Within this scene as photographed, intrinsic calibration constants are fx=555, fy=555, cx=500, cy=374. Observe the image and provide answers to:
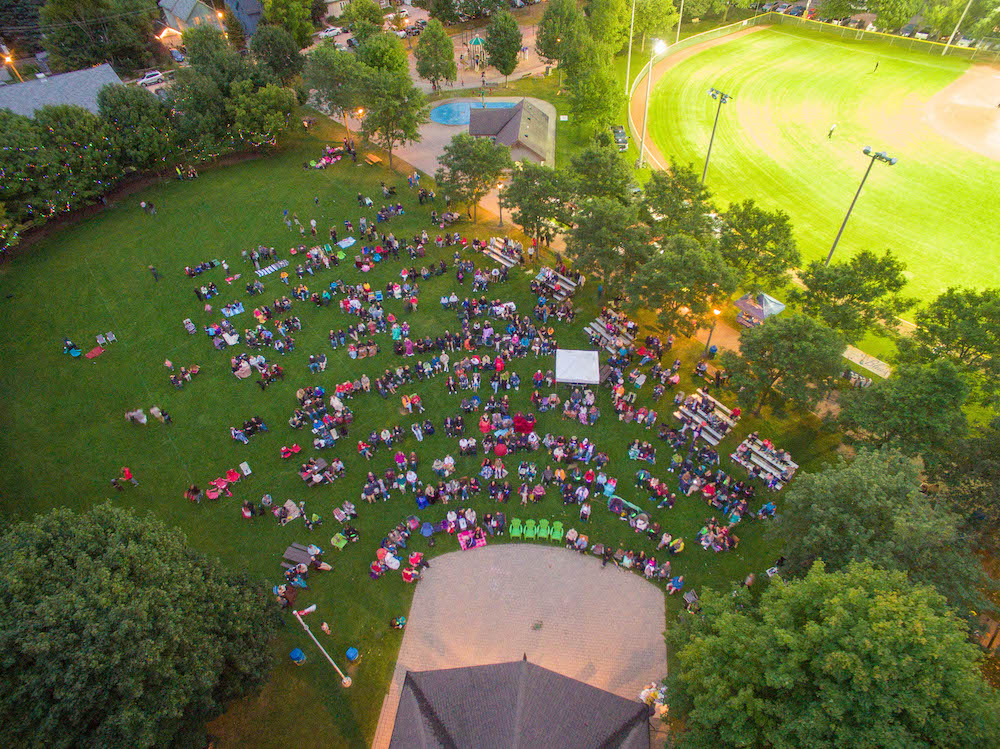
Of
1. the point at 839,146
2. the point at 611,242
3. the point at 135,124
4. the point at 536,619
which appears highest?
the point at 135,124

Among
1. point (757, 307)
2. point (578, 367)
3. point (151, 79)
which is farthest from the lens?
point (151, 79)

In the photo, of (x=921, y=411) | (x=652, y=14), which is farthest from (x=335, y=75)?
(x=921, y=411)

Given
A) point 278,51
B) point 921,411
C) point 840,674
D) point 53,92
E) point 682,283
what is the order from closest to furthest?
point 840,674, point 921,411, point 682,283, point 53,92, point 278,51

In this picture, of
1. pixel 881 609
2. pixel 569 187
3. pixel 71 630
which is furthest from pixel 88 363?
pixel 881 609

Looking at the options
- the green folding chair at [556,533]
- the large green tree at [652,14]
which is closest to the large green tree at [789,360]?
the green folding chair at [556,533]

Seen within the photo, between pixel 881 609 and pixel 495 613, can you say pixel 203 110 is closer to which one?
pixel 495 613

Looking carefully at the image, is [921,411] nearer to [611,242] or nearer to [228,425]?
[611,242]

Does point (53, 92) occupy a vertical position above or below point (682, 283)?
above
